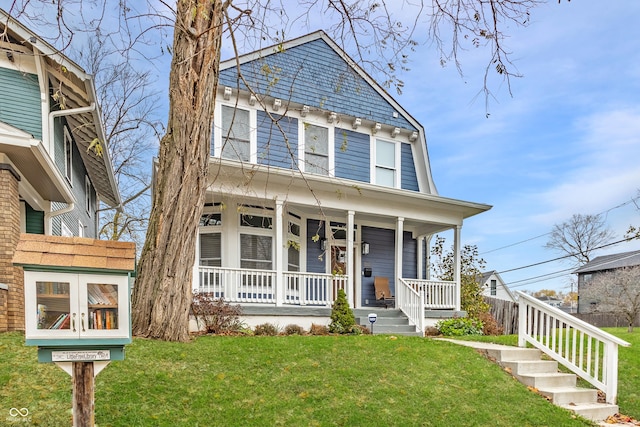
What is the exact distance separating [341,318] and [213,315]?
2.64m

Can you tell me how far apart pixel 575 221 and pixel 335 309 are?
29117 mm

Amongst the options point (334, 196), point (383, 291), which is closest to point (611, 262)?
point (383, 291)

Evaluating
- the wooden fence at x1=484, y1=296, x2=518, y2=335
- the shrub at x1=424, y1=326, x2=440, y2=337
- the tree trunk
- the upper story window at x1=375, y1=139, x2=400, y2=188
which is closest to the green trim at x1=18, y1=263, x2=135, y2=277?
the tree trunk

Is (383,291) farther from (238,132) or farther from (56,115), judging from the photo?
→ (56,115)

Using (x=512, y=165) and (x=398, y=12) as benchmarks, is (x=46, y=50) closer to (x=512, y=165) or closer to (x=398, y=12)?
(x=398, y=12)

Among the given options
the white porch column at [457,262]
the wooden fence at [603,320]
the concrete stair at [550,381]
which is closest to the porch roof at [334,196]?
the white porch column at [457,262]

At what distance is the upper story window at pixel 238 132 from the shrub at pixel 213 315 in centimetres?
384

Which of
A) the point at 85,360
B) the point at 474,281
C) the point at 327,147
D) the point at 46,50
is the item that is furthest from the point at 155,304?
the point at 474,281

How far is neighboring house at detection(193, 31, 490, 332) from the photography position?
10000 millimetres

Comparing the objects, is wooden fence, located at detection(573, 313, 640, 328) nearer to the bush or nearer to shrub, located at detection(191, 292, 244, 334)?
the bush

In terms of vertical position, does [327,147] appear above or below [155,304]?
above

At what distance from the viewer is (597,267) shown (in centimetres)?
3027

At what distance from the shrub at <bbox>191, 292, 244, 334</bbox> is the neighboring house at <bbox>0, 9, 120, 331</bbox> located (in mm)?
2718

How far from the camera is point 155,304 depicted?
6711mm
